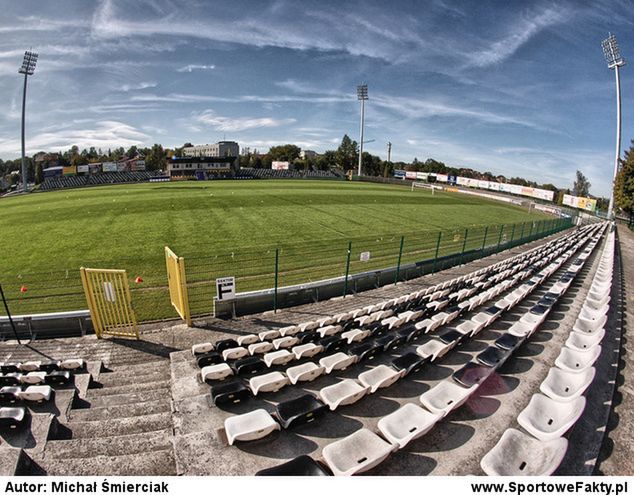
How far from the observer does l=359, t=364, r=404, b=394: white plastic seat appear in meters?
5.75

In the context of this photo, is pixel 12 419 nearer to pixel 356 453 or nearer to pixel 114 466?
pixel 114 466

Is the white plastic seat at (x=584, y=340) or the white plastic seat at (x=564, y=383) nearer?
the white plastic seat at (x=564, y=383)

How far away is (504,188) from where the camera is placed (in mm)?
80562

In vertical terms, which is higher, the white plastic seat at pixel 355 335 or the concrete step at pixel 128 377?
the white plastic seat at pixel 355 335

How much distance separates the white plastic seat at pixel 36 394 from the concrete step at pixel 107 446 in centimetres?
147

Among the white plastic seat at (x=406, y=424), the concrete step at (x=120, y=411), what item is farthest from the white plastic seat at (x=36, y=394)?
the white plastic seat at (x=406, y=424)

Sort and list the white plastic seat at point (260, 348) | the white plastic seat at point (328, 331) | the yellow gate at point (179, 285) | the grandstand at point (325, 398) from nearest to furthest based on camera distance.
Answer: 1. the grandstand at point (325, 398)
2. the white plastic seat at point (260, 348)
3. the white plastic seat at point (328, 331)
4. the yellow gate at point (179, 285)

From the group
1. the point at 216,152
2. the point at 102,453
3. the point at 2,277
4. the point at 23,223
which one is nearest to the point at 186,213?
the point at 23,223

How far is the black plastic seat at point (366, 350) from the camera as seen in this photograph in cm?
699

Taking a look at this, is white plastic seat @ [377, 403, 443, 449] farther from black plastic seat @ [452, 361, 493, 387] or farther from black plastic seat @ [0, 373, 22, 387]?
black plastic seat @ [0, 373, 22, 387]

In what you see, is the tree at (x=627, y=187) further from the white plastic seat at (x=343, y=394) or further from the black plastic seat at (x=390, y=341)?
the white plastic seat at (x=343, y=394)

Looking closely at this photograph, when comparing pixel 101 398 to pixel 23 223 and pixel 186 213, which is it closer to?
pixel 186 213

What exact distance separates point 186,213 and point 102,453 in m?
27.5

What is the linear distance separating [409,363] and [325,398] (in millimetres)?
2065
